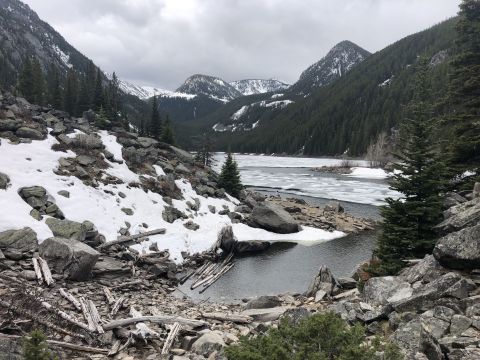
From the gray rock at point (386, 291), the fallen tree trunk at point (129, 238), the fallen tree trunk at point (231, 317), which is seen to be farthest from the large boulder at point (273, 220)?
the gray rock at point (386, 291)

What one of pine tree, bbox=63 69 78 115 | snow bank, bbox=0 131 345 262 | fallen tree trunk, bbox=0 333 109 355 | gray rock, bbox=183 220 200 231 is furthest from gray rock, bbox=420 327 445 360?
pine tree, bbox=63 69 78 115

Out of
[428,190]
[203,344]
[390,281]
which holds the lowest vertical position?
[203,344]

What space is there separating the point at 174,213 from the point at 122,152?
10.0m

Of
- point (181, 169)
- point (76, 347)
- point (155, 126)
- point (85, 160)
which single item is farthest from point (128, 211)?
point (155, 126)

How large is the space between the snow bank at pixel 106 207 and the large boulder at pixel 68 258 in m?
2.18

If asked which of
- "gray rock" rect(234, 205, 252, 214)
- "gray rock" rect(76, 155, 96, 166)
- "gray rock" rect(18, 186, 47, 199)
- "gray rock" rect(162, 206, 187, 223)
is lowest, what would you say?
"gray rock" rect(234, 205, 252, 214)

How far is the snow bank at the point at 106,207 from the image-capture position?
21844mm

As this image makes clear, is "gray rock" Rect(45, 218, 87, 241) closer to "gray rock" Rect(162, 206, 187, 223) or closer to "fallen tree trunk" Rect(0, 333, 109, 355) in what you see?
"gray rock" Rect(162, 206, 187, 223)

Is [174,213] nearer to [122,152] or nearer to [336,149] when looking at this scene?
[122,152]

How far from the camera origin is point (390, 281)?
12438 mm

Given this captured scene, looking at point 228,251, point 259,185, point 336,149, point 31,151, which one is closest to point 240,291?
point 228,251

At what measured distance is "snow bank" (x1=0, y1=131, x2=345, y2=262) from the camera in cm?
2184

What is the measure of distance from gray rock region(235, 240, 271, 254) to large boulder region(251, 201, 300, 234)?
11.2 feet

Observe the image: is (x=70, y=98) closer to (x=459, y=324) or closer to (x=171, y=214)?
(x=171, y=214)
